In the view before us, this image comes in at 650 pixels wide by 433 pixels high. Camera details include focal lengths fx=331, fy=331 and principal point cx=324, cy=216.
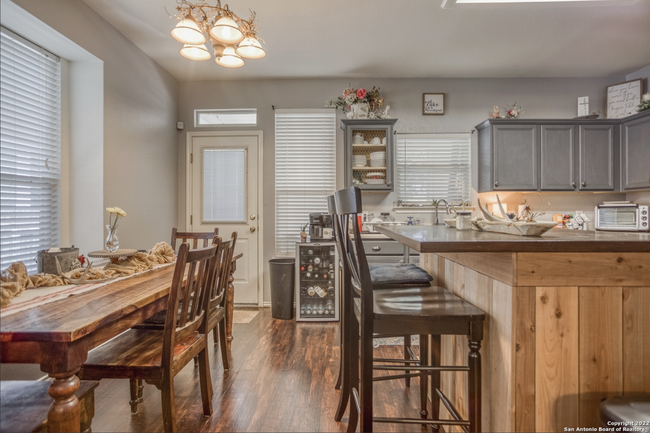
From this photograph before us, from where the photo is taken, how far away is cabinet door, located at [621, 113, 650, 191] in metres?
3.49

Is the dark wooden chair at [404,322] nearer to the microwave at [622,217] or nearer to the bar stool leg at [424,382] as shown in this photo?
the bar stool leg at [424,382]

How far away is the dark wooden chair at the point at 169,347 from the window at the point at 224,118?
2913 millimetres

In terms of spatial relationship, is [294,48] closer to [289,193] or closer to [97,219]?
[289,193]

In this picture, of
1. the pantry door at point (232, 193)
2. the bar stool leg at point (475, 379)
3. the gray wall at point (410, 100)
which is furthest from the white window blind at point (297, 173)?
the bar stool leg at point (475, 379)

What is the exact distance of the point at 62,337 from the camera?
1040mm

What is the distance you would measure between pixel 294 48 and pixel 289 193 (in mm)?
1660

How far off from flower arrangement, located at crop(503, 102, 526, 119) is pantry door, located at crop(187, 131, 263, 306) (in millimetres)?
3001

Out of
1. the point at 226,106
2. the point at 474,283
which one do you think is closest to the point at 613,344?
the point at 474,283

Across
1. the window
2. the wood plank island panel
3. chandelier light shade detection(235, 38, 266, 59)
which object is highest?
the window

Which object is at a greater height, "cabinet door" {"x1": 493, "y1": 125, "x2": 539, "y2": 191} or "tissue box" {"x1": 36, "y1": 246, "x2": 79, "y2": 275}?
"cabinet door" {"x1": 493, "y1": 125, "x2": 539, "y2": 191}

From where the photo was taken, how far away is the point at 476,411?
1.20 m

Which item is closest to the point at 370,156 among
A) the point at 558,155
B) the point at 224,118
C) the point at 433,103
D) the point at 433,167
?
the point at 433,167

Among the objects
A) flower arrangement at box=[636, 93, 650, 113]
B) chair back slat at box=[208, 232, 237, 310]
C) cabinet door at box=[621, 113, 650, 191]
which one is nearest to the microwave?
cabinet door at box=[621, 113, 650, 191]

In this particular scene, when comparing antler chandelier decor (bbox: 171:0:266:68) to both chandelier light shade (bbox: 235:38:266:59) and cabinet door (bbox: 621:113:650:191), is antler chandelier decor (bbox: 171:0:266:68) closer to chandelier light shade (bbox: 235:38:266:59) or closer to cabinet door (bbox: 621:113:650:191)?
chandelier light shade (bbox: 235:38:266:59)
